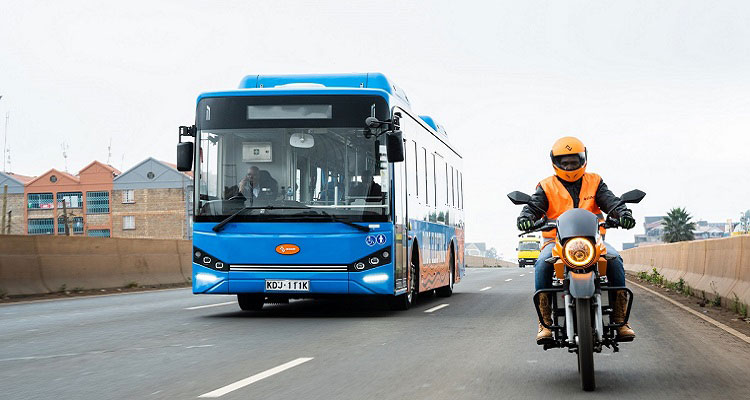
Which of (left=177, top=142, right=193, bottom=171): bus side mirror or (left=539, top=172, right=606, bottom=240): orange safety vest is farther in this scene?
(left=177, top=142, right=193, bottom=171): bus side mirror

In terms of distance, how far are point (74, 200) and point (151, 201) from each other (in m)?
8.41

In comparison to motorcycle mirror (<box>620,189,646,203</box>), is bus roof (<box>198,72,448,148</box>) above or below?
above

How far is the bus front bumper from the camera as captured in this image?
1388cm

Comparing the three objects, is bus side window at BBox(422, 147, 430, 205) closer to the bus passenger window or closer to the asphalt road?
the bus passenger window

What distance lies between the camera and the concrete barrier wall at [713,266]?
15.3 m

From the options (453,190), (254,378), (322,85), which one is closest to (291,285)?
(322,85)

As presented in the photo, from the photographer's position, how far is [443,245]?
19891mm

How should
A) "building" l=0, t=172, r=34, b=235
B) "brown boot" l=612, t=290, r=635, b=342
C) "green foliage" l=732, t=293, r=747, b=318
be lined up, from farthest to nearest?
1. "building" l=0, t=172, r=34, b=235
2. "green foliage" l=732, t=293, r=747, b=318
3. "brown boot" l=612, t=290, r=635, b=342

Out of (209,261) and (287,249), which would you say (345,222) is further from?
(209,261)

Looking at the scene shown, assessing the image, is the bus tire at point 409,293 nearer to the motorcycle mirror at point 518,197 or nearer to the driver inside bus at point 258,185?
the driver inside bus at point 258,185

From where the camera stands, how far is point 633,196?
299 inches

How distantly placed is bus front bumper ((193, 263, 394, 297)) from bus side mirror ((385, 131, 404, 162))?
151 cm

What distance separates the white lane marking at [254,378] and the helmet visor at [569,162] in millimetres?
2822

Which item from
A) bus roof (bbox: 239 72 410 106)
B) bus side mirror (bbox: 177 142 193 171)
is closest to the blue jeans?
bus side mirror (bbox: 177 142 193 171)
